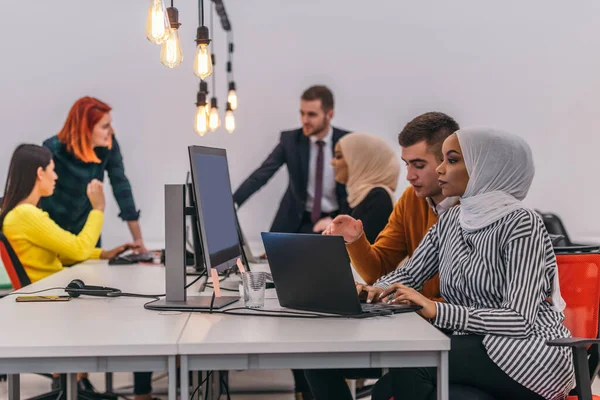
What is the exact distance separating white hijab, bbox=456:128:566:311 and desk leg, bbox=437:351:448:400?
0.49m

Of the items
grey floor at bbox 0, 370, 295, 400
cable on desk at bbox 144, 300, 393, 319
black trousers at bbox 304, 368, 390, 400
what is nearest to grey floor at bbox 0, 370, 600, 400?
grey floor at bbox 0, 370, 295, 400

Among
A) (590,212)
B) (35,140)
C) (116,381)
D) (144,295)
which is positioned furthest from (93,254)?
(590,212)

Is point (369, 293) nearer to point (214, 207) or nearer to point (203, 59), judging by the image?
point (214, 207)

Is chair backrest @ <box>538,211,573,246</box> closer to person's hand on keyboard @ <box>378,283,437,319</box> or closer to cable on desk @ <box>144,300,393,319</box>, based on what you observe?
person's hand on keyboard @ <box>378,283,437,319</box>

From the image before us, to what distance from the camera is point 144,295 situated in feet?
8.14

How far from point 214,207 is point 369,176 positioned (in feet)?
4.97

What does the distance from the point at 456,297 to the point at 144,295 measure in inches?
37.4

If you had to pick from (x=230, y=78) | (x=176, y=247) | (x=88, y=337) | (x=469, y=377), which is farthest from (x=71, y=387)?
(x=230, y=78)

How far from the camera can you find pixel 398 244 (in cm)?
287

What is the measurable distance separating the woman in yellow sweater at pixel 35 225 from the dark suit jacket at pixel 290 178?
5.10 ft

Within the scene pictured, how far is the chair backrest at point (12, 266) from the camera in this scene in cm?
317

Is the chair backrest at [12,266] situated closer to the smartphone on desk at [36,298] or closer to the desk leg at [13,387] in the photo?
the desk leg at [13,387]

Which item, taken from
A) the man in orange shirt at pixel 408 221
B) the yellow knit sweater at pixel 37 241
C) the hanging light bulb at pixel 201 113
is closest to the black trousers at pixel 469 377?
the man in orange shirt at pixel 408 221

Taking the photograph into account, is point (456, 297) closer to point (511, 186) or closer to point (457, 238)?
point (457, 238)
